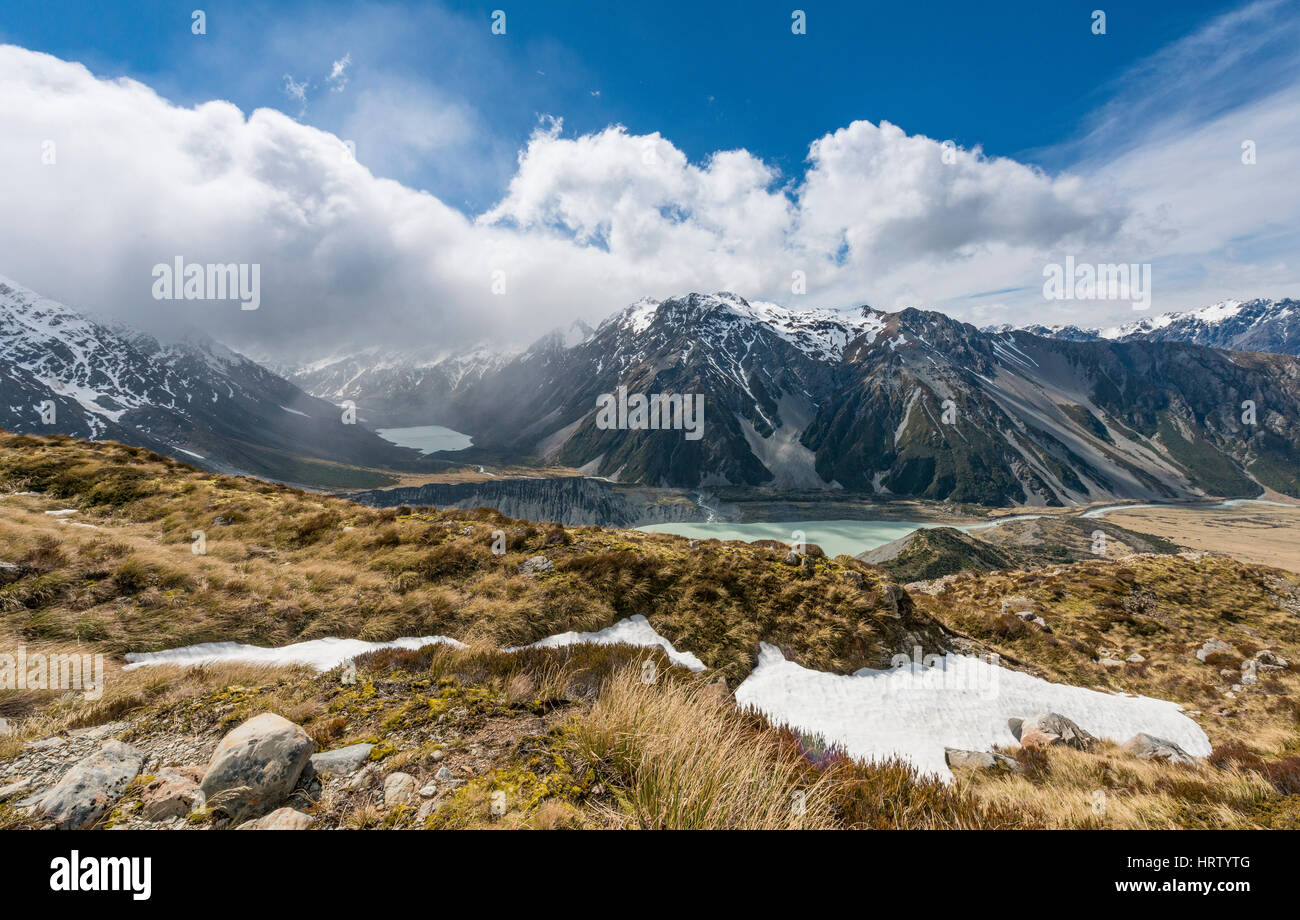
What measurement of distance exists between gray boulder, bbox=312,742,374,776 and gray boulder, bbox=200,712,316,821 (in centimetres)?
16

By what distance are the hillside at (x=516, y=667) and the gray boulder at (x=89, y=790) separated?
3.3 inches

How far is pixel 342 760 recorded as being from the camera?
4414 millimetres

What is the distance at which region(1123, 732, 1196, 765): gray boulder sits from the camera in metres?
8.78

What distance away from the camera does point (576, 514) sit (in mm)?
170500

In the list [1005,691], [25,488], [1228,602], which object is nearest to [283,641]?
[25,488]

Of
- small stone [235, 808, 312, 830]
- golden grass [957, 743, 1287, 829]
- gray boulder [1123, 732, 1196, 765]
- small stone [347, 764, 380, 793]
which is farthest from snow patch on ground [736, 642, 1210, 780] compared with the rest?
small stone [235, 808, 312, 830]

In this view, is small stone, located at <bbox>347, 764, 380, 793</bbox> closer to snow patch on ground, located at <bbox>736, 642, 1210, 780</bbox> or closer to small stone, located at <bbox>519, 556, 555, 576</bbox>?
snow patch on ground, located at <bbox>736, 642, 1210, 780</bbox>

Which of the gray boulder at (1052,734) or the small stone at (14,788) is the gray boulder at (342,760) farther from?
the gray boulder at (1052,734)

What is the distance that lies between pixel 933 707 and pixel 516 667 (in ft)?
30.9

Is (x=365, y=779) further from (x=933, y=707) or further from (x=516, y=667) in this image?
(x=933, y=707)

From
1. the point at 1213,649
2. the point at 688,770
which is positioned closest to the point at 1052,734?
the point at 688,770

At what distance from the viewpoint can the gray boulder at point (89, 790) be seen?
3.48 m

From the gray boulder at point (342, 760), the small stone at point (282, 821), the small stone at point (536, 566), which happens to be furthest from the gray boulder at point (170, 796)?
the small stone at point (536, 566)
